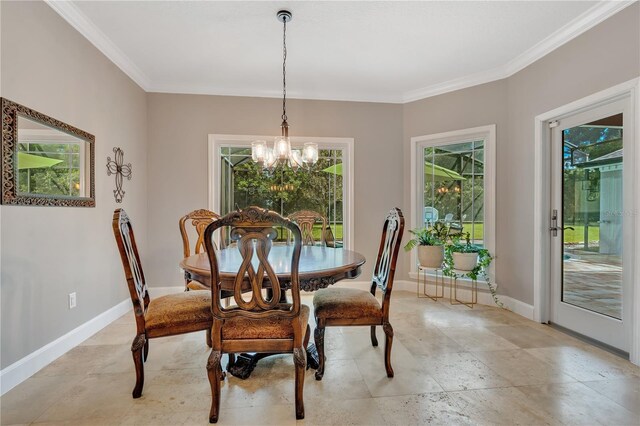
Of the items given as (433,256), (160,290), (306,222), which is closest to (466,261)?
(433,256)

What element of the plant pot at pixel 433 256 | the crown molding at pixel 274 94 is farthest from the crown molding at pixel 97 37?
the plant pot at pixel 433 256

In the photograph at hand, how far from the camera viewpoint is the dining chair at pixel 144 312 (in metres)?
1.75

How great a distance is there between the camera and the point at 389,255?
7.00 feet

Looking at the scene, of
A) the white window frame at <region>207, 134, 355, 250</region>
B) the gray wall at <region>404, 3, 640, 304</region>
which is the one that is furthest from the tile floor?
the white window frame at <region>207, 134, 355, 250</region>

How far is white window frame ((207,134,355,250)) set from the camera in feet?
12.9

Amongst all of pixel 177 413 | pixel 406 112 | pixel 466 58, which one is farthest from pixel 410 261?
pixel 177 413

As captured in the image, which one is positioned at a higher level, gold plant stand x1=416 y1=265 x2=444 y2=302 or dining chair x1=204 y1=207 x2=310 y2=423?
dining chair x1=204 y1=207 x2=310 y2=423

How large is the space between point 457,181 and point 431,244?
0.89 metres

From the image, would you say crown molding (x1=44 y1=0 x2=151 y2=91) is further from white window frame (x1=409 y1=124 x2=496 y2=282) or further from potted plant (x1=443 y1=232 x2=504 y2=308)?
potted plant (x1=443 y1=232 x2=504 y2=308)

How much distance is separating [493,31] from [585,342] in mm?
2772

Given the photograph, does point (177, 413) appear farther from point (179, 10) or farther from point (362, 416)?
point (179, 10)

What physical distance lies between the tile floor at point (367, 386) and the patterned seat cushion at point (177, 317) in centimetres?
39

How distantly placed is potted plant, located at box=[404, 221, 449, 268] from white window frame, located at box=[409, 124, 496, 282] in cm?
29

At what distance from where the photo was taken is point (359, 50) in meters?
3.05
